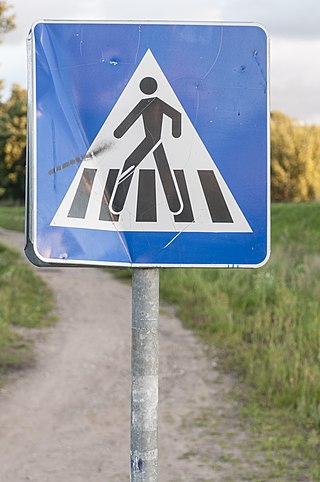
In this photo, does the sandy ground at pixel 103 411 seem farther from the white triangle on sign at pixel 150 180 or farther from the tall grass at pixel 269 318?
the white triangle on sign at pixel 150 180

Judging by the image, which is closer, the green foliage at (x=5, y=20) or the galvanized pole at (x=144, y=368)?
the galvanized pole at (x=144, y=368)

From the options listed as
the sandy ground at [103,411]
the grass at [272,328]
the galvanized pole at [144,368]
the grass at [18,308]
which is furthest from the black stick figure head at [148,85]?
the grass at [18,308]

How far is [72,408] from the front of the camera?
271 inches

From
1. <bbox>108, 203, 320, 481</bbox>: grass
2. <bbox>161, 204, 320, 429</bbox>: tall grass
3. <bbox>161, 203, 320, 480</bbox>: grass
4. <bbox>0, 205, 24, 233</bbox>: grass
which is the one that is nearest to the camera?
<bbox>108, 203, 320, 481</bbox>: grass

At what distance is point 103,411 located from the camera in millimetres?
6824

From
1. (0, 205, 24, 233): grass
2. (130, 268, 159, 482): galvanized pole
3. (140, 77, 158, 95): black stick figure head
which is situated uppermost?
(0, 205, 24, 233): grass

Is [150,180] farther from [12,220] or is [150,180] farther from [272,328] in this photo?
[12,220]

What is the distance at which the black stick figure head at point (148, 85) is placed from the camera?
7.11ft

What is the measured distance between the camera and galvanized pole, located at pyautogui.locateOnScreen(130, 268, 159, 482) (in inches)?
84.4

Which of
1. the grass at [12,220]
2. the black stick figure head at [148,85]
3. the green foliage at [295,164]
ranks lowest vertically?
the black stick figure head at [148,85]

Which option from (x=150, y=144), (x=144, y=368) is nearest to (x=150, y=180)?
(x=150, y=144)

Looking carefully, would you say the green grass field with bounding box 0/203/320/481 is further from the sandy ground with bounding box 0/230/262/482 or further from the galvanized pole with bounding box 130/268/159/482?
the galvanized pole with bounding box 130/268/159/482

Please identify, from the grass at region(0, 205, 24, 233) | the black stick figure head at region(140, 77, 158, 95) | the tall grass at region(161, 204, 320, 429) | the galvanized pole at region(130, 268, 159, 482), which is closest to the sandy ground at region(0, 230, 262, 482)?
the tall grass at region(161, 204, 320, 429)

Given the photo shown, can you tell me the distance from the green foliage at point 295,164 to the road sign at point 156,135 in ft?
113
